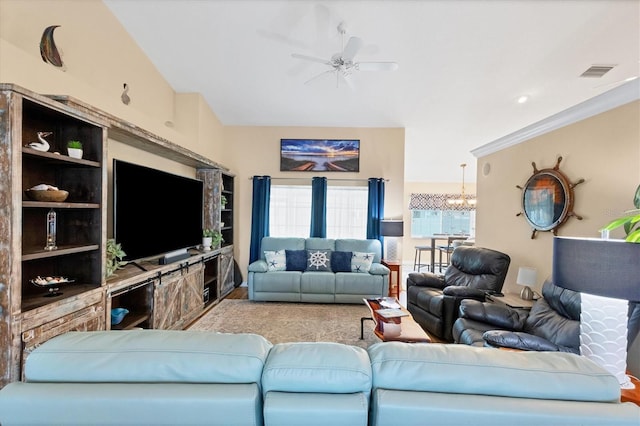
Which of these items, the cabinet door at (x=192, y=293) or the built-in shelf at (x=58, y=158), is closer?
the built-in shelf at (x=58, y=158)

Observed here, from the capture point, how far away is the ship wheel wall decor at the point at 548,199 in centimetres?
284

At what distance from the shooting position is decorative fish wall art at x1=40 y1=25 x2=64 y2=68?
Answer: 2.32 meters

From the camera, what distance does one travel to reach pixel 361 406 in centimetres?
83

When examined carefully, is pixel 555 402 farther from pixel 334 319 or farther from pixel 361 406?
pixel 334 319

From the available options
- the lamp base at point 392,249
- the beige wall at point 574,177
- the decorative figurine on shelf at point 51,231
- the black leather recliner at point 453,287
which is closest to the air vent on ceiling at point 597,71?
the beige wall at point 574,177

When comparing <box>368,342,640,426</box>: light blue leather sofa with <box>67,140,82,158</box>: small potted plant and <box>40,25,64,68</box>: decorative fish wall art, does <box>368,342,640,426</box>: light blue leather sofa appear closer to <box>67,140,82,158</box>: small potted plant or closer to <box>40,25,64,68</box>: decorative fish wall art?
<box>67,140,82,158</box>: small potted plant

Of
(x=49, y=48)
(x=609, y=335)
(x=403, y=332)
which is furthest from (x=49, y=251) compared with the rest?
(x=609, y=335)

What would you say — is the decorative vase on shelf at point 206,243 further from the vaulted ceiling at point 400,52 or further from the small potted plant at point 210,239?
the vaulted ceiling at point 400,52

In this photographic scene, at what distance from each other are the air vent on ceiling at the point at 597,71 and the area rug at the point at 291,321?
165 inches

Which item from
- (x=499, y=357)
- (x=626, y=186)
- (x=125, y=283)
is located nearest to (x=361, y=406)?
(x=499, y=357)

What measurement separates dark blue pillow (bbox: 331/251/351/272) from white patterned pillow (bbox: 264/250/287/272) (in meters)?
0.80

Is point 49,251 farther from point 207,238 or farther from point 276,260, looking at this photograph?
point 276,260

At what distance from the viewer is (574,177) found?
2.82 meters

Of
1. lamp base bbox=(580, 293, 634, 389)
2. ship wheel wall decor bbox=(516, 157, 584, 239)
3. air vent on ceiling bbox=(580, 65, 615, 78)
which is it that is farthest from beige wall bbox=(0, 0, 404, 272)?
lamp base bbox=(580, 293, 634, 389)
